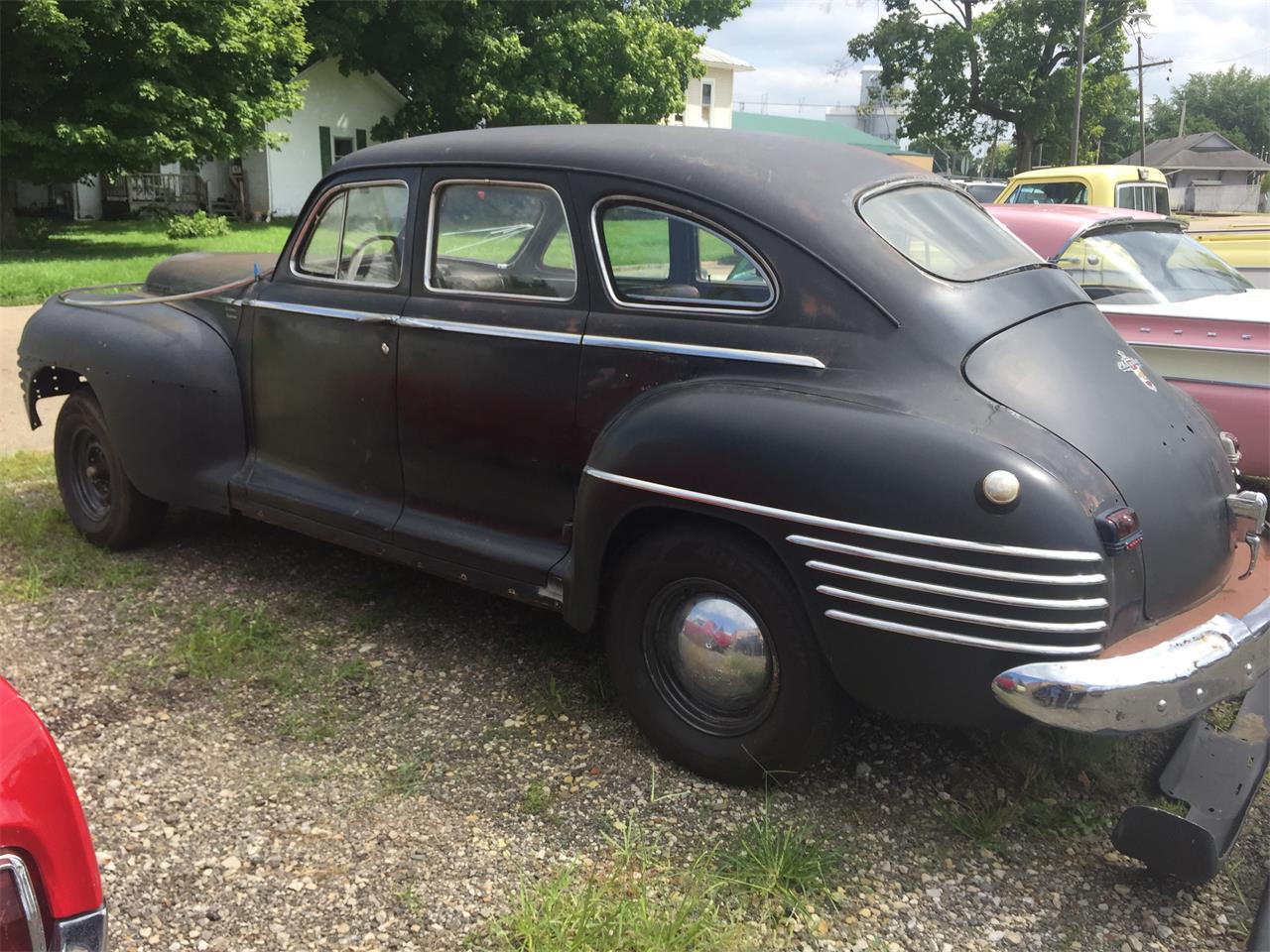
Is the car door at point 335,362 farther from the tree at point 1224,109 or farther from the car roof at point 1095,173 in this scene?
the tree at point 1224,109

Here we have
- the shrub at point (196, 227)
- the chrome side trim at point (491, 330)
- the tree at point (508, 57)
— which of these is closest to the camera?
the chrome side trim at point (491, 330)

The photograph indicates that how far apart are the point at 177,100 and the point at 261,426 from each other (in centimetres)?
1498

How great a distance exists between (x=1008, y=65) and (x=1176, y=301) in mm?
41700

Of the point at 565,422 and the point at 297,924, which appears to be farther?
the point at 565,422

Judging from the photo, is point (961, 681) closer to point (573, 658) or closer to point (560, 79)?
point (573, 658)

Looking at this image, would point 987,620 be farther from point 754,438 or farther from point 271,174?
point 271,174

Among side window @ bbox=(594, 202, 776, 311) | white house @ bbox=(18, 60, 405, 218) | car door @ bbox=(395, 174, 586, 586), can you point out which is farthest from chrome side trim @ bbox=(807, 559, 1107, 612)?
white house @ bbox=(18, 60, 405, 218)

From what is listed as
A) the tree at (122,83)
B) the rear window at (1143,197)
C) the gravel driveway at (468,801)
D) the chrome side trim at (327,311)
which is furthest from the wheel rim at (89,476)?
the tree at (122,83)

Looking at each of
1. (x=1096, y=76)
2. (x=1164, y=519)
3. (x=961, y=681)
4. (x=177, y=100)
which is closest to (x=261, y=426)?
(x=961, y=681)

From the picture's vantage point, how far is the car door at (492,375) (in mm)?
3463

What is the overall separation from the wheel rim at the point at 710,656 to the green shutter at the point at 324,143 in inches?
1147

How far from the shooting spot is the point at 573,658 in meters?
4.02

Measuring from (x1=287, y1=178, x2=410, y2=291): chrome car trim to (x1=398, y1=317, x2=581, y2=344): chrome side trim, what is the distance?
0.81 ft

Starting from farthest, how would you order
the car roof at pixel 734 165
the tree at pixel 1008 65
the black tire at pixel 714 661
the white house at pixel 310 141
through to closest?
the tree at pixel 1008 65, the white house at pixel 310 141, the car roof at pixel 734 165, the black tire at pixel 714 661
